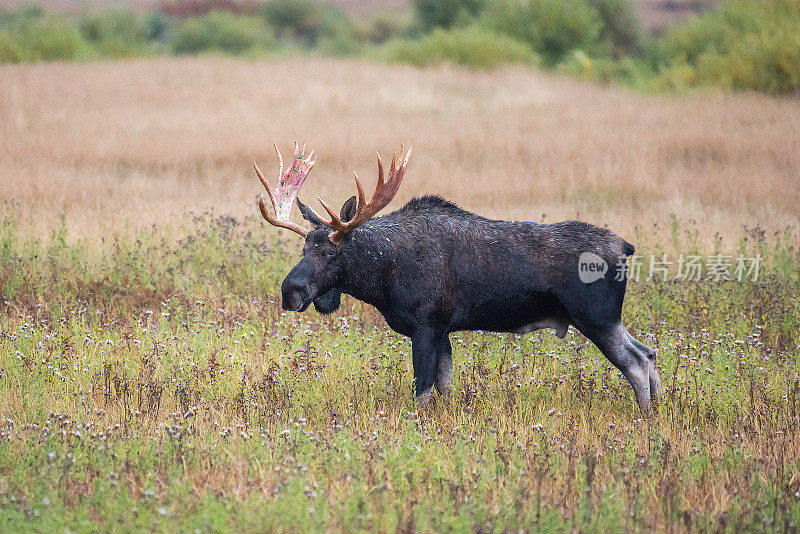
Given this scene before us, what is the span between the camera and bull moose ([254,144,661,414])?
695 cm

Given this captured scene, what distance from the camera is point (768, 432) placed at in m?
6.54

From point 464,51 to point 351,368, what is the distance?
2873 cm

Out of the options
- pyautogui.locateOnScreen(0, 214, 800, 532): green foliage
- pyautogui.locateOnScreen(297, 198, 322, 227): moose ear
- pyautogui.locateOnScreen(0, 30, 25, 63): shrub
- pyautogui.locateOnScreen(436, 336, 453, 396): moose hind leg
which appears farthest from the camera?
pyautogui.locateOnScreen(0, 30, 25, 63): shrub

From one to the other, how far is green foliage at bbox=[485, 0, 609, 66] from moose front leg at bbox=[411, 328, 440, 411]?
3676cm

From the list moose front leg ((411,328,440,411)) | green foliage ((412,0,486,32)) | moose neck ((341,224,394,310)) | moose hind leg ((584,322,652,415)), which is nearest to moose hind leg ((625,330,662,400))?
moose hind leg ((584,322,652,415))

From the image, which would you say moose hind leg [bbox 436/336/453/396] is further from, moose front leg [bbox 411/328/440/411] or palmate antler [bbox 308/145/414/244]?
palmate antler [bbox 308/145/414/244]

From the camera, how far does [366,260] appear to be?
699 cm

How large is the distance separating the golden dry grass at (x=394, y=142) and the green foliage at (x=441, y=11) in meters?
23.7

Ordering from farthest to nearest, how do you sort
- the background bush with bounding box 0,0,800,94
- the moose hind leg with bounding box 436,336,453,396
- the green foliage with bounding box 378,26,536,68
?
the green foliage with bounding box 378,26,536,68 < the background bush with bounding box 0,0,800,94 < the moose hind leg with bounding box 436,336,453,396

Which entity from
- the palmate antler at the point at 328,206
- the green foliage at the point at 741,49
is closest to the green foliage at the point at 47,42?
the green foliage at the point at 741,49

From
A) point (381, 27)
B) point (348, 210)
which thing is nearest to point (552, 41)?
point (381, 27)

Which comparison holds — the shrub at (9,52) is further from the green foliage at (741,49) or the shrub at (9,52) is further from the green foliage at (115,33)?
the green foliage at (741,49)

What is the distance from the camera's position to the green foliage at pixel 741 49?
2606cm

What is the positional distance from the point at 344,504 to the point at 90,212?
8445 mm
